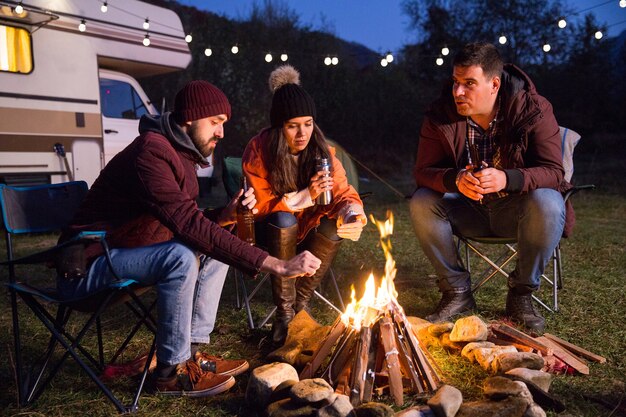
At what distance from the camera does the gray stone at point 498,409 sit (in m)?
1.89

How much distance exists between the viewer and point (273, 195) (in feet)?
10.1

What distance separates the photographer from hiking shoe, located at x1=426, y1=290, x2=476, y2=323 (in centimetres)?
314

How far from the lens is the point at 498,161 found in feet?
10.3

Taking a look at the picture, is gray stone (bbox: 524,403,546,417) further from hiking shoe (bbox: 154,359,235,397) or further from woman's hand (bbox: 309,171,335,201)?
woman's hand (bbox: 309,171,335,201)

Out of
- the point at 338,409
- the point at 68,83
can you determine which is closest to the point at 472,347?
the point at 338,409

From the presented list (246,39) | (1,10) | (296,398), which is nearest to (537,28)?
(246,39)

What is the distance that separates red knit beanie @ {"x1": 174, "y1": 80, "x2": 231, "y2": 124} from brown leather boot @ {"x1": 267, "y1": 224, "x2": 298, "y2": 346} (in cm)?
73

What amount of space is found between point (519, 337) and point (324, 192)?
1193 mm

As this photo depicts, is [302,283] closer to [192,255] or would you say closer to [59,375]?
[192,255]

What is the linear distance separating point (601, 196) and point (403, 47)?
426 inches

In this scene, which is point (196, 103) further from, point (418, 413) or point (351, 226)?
point (418, 413)

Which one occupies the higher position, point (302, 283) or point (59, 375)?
point (302, 283)

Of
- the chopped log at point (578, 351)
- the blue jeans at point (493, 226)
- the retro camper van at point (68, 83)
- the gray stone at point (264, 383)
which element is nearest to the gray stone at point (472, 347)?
the chopped log at point (578, 351)

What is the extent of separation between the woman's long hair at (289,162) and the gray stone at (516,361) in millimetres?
1375
